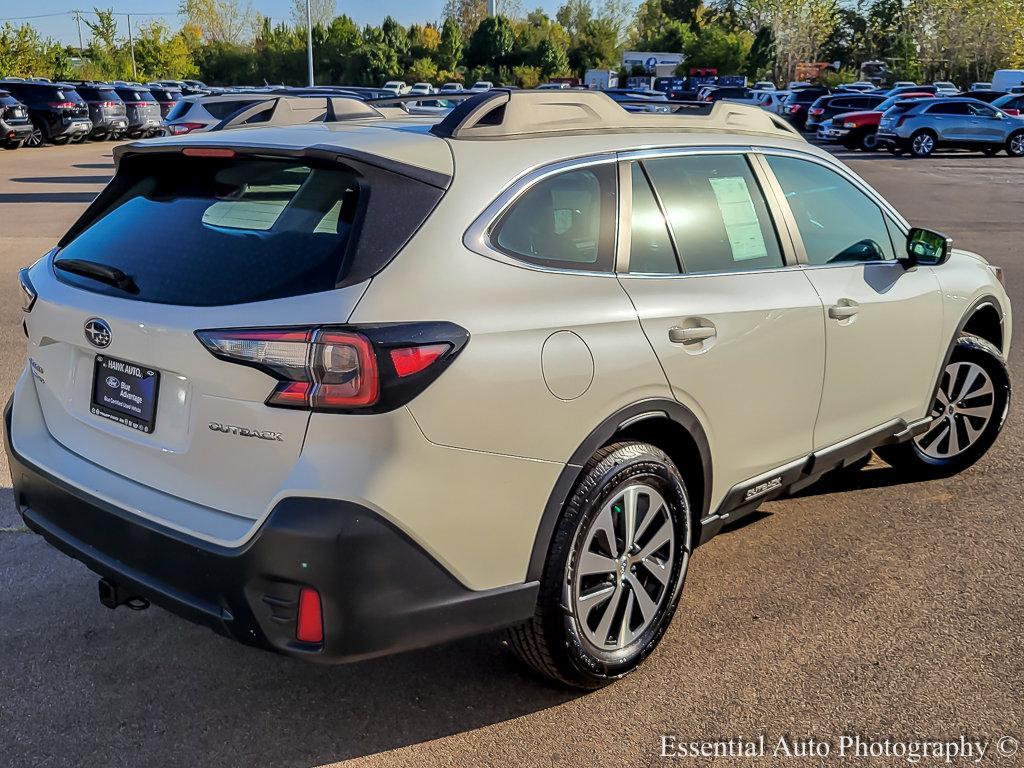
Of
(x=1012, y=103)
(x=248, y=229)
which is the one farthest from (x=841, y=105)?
(x=248, y=229)

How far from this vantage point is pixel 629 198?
132 inches

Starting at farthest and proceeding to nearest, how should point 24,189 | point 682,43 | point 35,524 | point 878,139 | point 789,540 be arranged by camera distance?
point 682,43 → point 878,139 → point 24,189 → point 789,540 → point 35,524

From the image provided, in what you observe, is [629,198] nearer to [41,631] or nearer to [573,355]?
[573,355]

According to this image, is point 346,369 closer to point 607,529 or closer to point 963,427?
point 607,529

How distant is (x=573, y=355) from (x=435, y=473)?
0.57m

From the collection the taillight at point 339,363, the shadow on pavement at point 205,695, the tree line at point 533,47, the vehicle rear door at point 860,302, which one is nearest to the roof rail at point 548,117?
the vehicle rear door at point 860,302

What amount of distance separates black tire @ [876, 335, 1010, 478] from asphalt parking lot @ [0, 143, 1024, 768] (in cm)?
62

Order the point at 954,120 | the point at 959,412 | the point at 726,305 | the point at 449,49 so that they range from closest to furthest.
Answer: the point at 726,305
the point at 959,412
the point at 954,120
the point at 449,49

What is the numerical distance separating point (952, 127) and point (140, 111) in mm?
26783

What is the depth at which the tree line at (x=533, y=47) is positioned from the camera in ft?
236

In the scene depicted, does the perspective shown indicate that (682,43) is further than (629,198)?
Yes

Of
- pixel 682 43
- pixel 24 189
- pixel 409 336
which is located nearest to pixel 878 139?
pixel 24 189

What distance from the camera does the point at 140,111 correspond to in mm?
35000

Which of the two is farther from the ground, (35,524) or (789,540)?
(35,524)
